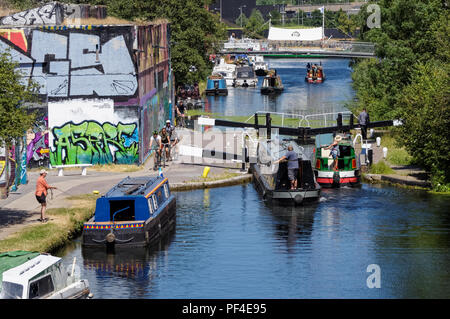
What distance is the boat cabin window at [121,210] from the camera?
30.4 m

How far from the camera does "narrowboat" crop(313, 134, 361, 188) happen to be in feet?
135

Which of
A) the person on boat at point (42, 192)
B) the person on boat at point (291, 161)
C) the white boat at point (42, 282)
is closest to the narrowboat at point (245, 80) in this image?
the person on boat at point (291, 161)

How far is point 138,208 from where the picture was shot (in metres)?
30.0

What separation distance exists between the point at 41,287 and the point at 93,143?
23.8 metres

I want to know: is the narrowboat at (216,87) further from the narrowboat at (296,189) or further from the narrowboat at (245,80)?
the narrowboat at (296,189)

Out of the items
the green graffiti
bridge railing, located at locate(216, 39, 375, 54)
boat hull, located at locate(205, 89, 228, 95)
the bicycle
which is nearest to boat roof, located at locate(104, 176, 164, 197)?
the green graffiti

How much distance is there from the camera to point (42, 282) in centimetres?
2127

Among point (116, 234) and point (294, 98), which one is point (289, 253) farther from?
point (294, 98)

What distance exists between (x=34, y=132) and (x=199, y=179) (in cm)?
921

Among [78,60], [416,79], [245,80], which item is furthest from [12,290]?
[245,80]

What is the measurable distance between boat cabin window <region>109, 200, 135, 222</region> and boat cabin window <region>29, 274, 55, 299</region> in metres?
8.49

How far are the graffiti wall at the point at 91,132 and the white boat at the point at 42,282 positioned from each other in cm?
2159

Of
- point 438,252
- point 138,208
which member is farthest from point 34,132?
point 438,252
